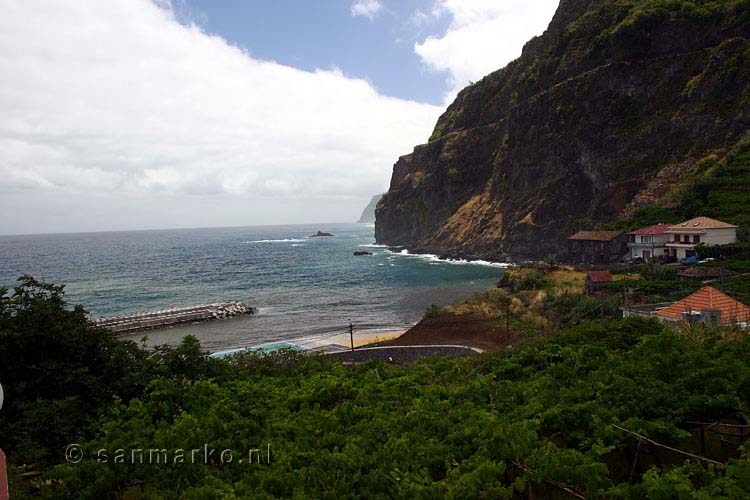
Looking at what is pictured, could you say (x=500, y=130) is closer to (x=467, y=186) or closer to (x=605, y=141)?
(x=467, y=186)

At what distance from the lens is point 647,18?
68312mm

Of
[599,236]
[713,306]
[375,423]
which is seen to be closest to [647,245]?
[599,236]

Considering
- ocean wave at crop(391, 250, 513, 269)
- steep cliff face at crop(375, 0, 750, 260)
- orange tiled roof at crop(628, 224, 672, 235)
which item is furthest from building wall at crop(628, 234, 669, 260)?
ocean wave at crop(391, 250, 513, 269)

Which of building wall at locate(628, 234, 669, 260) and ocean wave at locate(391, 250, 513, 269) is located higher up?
building wall at locate(628, 234, 669, 260)

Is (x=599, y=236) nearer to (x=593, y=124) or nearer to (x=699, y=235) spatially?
(x=699, y=235)

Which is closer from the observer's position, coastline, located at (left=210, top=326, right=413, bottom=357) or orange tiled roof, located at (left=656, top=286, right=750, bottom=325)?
orange tiled roof, located at (left=656, top=286, right=750, bottom=325)

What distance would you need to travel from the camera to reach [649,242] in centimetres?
5141

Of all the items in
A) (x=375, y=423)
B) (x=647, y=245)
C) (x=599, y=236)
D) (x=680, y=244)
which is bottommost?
(x=375, y=423)

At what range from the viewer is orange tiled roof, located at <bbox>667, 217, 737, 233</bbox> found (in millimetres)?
44859

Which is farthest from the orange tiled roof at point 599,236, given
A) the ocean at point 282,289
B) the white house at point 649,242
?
the ocean at point 282,289

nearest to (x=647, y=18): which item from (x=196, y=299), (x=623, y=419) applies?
(x=196, y=299)

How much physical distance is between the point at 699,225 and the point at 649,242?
19.8 feet

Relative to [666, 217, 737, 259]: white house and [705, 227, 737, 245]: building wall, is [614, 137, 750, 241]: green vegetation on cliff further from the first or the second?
[666, 217, 737, 259]: white house

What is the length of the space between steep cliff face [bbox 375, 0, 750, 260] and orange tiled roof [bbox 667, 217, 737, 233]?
13.6 metres
